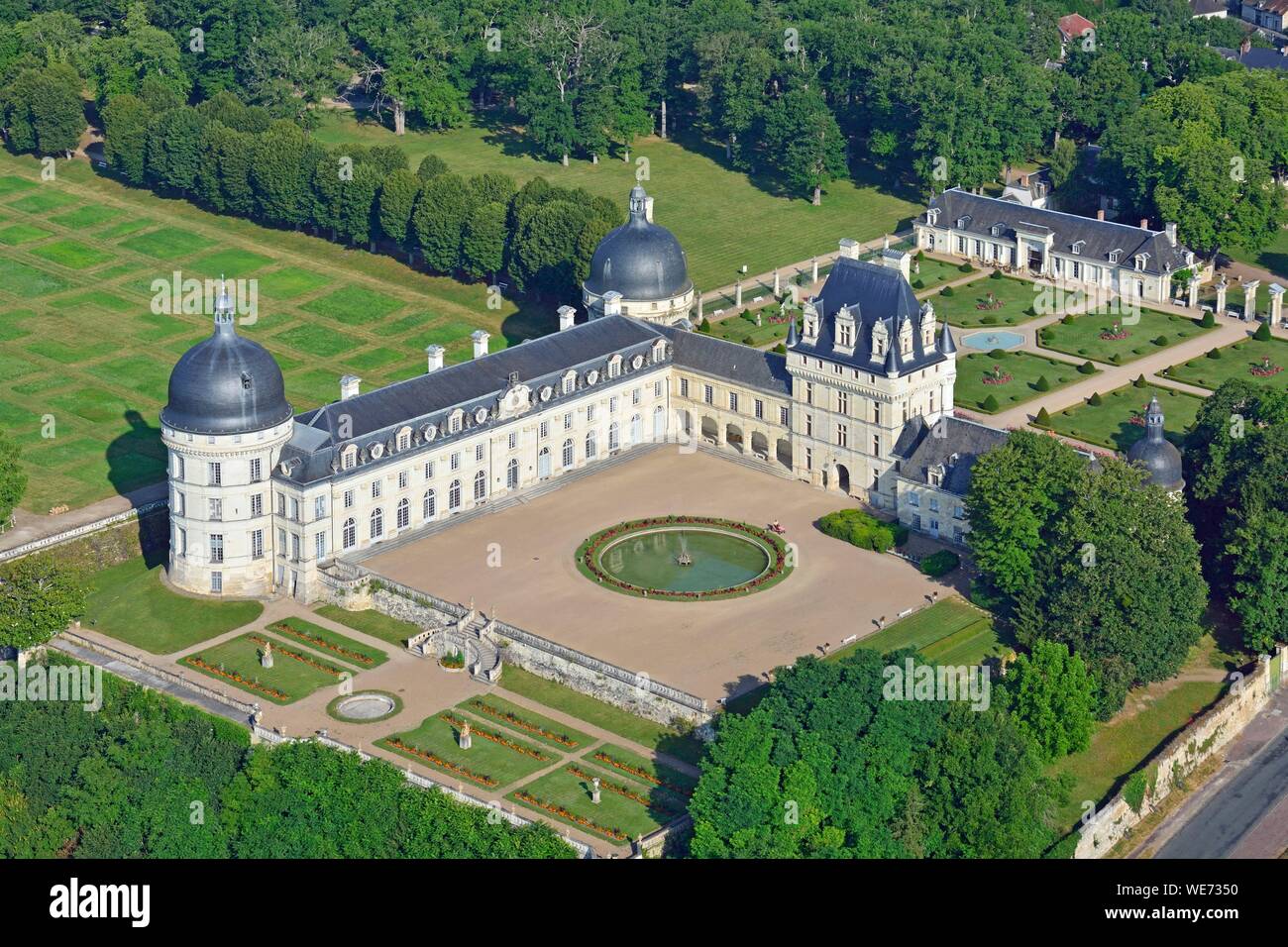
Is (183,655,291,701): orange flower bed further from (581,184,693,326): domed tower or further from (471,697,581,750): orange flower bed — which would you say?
(581,184,693,326): domed tower

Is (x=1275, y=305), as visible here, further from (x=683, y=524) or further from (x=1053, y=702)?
(x=1053, y=702)

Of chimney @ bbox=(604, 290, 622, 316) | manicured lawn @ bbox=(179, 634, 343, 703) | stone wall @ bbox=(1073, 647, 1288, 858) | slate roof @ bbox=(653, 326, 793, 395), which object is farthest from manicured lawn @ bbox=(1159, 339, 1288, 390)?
manicured lawn @ bbox=(179, 634, 343, 703)

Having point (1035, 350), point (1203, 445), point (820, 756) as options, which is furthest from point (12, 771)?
point (1035, 350)

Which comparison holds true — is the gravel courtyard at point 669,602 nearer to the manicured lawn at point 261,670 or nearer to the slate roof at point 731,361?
the slate roof at point 731,361

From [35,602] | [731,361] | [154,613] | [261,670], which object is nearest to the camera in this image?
[35,602]

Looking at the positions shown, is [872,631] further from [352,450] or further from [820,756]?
[352,450]

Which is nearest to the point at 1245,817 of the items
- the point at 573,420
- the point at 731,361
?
the point at 731,361
